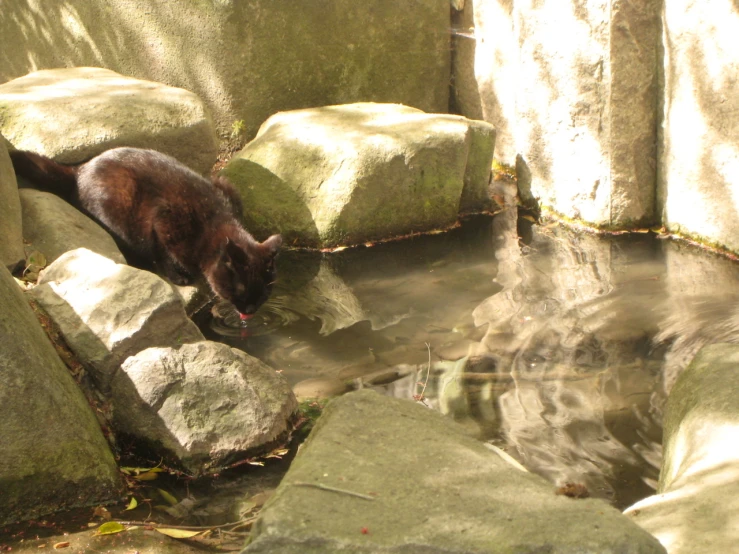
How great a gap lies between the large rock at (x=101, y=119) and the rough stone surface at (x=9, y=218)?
118 cm

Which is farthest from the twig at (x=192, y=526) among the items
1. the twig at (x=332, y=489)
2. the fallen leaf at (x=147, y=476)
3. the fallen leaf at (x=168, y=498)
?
the twig at (x=332, y=489)

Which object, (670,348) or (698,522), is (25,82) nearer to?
(670,348)

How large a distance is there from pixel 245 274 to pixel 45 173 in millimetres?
1869

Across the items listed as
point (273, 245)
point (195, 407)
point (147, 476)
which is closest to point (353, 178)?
point (273, 245)

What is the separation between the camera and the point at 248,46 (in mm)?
8570

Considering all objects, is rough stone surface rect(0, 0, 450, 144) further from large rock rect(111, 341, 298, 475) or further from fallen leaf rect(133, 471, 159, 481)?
fallen leaf rect(133, 471, 159, 481)

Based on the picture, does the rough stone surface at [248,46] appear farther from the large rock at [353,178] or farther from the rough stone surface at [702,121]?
the rough stone surface at [702,121]

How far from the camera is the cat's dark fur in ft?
18.6

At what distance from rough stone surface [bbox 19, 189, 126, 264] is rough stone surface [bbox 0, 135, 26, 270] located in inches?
9.4

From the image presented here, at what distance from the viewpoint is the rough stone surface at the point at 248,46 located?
27.9 feet

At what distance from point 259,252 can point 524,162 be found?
3.30 metres

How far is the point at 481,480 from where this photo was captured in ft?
Result: 7.76

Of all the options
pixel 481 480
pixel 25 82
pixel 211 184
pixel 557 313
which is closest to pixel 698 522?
pixel 481 480

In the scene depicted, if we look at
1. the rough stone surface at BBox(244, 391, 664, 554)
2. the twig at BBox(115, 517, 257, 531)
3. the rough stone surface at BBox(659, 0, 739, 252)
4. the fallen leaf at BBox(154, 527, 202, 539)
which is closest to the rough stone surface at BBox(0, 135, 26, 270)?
the twig at BBox(115, 517, 257, 531)
